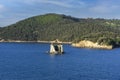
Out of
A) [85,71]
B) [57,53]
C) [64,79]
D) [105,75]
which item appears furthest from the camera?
[57,53]

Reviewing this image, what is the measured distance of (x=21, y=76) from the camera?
88.0m

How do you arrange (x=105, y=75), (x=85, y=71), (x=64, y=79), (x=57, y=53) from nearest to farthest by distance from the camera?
(x=64, y=79), (x=105, y=75), (x=85, y=71), (x=57, y=53)

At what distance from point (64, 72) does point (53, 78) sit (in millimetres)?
11586

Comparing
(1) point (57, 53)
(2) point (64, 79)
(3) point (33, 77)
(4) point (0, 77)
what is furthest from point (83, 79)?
(1) point (57, 53)

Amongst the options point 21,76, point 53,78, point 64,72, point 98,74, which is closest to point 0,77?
point 21,76

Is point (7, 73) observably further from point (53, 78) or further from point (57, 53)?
point (57, 53)

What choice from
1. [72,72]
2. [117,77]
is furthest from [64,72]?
[117,77]

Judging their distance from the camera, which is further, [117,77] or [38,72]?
[38,72]

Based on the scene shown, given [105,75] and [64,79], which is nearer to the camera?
[64,79]

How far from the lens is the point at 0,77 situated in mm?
85562

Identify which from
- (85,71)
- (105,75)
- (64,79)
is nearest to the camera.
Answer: (64,79)

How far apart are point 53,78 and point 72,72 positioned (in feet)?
41.4

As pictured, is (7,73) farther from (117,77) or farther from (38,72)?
(117,77)

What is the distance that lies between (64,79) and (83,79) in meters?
4.47
